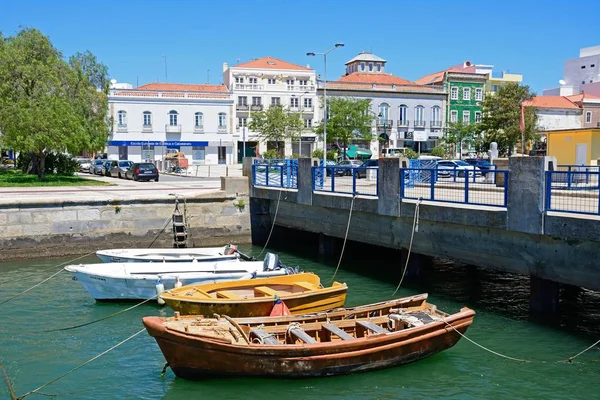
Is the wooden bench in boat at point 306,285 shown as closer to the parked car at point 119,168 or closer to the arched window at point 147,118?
the parked car at point 119,168

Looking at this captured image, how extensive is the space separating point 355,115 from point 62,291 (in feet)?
176

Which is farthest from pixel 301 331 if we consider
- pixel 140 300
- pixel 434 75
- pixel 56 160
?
pixel 434 75

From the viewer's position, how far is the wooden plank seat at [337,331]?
482 inches

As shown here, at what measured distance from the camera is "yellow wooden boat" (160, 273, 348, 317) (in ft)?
48.8

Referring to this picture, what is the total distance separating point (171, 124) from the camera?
2847 inches

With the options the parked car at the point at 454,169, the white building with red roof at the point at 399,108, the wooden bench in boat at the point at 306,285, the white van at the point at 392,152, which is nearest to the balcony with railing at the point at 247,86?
the white building with red roof at the point at 399,108

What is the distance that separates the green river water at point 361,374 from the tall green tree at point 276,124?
49.9 metres

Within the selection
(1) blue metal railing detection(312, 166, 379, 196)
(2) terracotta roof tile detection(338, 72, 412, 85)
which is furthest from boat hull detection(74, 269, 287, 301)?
(2) terracotta roof tile detection(338, 72, 412, 85)

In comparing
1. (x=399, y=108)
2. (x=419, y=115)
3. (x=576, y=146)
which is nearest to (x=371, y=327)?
(x=576, y=146)

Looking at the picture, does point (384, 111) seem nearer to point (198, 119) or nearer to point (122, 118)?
point (198, 119)

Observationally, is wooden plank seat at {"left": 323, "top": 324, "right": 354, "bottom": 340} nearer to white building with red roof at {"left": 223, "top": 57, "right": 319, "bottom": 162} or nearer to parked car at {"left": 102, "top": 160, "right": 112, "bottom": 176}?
parked car at {"left": 102, "top": 160, "right": 112, "bottom": 176}

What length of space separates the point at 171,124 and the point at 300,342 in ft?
206

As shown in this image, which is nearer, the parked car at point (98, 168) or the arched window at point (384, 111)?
the parked car at point (98, 168)

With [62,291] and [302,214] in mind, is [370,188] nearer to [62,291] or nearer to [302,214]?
[302,214]
